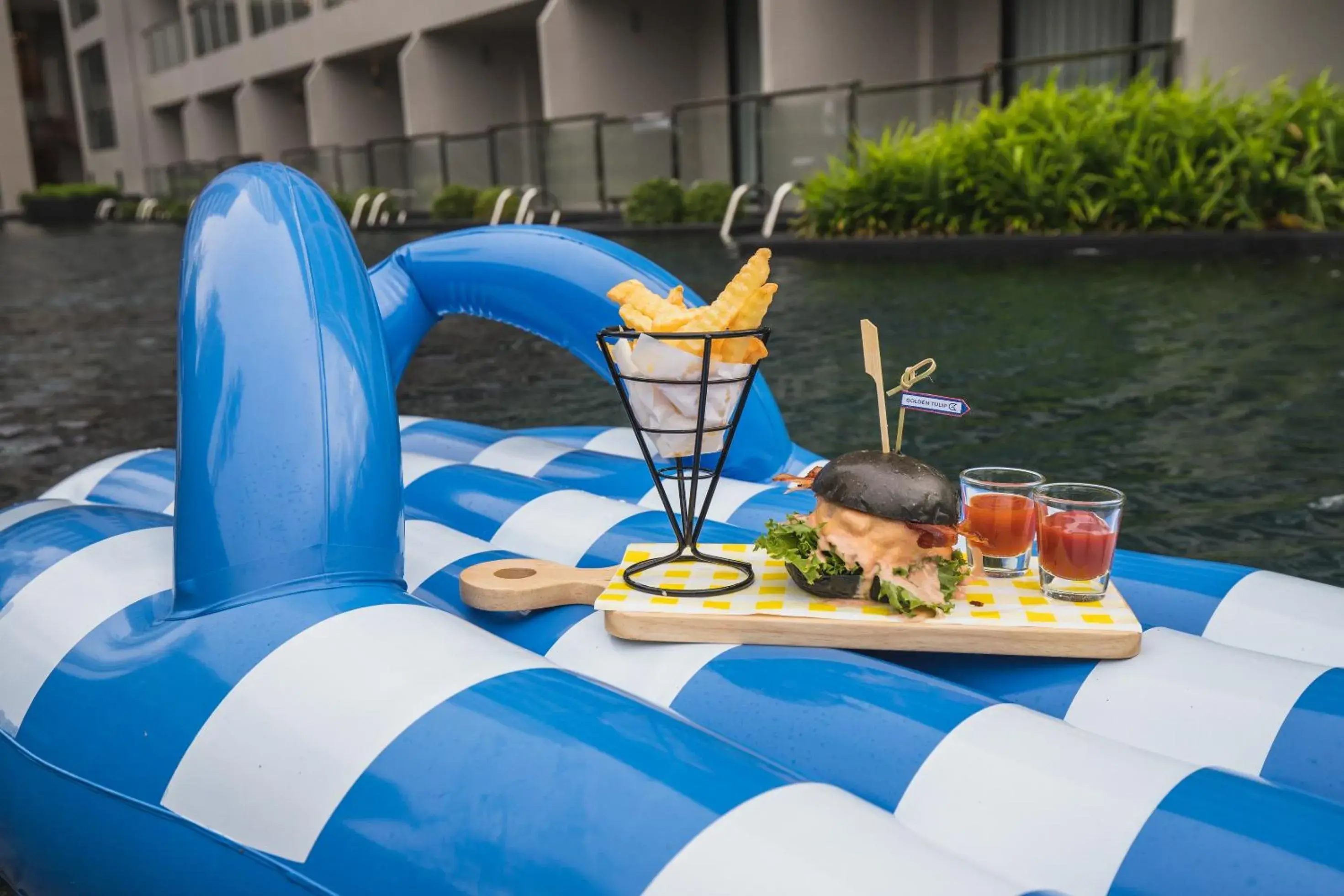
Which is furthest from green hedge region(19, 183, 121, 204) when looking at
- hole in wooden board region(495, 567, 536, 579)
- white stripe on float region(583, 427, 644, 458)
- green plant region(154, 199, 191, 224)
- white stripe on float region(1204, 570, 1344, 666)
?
white stripe on float region(1204, 570, 1344, 666)

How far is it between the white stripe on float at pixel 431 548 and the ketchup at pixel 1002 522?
78 cm

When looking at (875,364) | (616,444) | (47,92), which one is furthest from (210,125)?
(875,364)

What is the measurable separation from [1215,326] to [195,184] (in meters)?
27.3

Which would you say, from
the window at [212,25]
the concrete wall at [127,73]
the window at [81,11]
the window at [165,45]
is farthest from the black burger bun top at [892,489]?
the window at [81,11]

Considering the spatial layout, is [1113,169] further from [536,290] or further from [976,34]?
[536,290]

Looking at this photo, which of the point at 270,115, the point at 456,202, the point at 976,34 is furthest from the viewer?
the point at 270,115

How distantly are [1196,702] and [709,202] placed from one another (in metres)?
13.8

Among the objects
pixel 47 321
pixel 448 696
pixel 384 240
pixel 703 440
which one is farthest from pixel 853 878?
pixel 384 240

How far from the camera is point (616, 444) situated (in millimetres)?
2961

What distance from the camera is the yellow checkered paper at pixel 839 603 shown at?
1342 mm

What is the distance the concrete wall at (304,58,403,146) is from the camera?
82.7 ft

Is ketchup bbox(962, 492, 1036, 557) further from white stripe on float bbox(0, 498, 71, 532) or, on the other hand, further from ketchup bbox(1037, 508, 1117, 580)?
white stripe on float bbox(0, 498, 71, 532)

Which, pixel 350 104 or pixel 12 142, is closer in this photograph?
pixel 350 104

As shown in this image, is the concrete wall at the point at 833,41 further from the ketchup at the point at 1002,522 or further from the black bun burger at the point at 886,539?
the black bun burger at the point at 886,539
